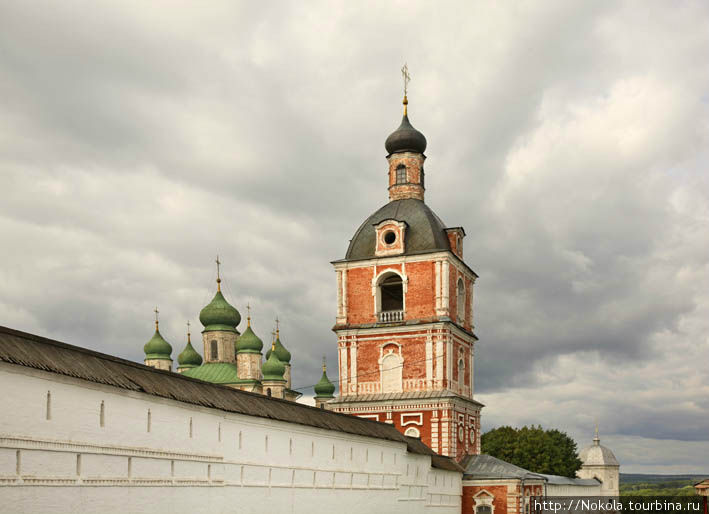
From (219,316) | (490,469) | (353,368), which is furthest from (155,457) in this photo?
(219,316)

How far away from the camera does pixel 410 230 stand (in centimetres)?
4634

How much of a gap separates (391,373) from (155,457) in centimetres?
2623

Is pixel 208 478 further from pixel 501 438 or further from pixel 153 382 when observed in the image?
pixel 501 438

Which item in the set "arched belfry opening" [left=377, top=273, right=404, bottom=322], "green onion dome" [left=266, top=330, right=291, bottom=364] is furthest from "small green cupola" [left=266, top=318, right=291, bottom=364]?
"arched belfry opening" [left=377, top=273, right=404, bottom=322]

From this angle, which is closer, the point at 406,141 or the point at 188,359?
the point at 406,141

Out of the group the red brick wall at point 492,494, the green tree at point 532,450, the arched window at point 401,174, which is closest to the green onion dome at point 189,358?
the green tree at point 532,450

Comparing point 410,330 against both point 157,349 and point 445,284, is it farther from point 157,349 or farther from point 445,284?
point 157,349

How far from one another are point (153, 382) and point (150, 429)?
1242mm

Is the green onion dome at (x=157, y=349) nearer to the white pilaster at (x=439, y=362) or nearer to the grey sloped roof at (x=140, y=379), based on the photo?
the white pilaster at (x=439, y=362)

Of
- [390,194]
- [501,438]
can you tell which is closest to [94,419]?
[390,194]

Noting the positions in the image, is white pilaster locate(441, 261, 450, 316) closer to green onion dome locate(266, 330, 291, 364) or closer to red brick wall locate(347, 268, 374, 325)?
red brick wall locate(347, 268, 374, 325)

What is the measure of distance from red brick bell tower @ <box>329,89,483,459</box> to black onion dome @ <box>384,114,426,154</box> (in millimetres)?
3340

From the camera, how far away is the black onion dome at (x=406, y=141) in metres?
49.9

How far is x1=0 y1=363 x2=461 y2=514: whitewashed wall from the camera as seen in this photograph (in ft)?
51.0
